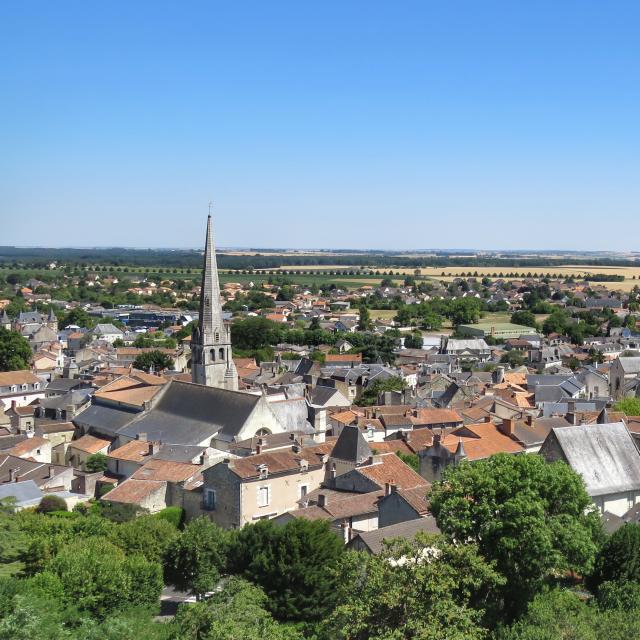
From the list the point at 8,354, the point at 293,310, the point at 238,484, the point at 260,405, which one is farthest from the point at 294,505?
the point at 293,310

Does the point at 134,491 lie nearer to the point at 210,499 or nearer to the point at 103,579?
the point at 210,499

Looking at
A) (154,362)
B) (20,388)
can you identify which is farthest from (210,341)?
(154,362)

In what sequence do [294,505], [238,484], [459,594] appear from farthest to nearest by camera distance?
1. [294,505]
2. [238,484]
3. [459,594]

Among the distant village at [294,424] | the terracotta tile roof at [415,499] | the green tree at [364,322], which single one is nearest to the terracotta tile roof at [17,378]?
the distant village at [294,424]

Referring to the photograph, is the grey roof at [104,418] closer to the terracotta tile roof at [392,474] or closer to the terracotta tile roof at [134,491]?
the terracotta tile roof at [134,491]

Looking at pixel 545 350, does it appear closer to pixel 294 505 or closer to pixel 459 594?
pixel 294 505

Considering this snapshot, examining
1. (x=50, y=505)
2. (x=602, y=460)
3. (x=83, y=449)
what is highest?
(x=602, y=460)

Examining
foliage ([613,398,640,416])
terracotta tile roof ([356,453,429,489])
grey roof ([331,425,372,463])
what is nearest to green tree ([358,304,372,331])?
foliage ([613,398,640,416])
